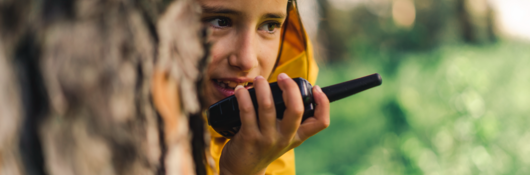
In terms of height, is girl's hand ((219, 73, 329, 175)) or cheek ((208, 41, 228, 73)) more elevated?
cheek ((208, 41, 228, 73))

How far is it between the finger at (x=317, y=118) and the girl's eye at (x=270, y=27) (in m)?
0.46

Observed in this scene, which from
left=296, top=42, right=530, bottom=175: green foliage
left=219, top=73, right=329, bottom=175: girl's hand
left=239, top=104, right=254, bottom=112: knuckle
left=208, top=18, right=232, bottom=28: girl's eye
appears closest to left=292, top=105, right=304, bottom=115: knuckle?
left=219, top=73, right=329, bottom=175: girl's hand

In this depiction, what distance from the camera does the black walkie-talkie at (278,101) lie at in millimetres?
856

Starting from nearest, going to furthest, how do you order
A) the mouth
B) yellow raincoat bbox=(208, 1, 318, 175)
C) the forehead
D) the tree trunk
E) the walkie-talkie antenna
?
the tree trunk, the walkie-talkie antenna, the forehead, the mouth, yellow raincoat bbox=(208, 1, 318, 175)

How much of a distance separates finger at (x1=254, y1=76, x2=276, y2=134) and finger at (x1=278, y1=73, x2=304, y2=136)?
0.03m

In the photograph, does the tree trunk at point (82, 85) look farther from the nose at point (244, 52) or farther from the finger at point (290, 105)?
the nose at point (244, 52)

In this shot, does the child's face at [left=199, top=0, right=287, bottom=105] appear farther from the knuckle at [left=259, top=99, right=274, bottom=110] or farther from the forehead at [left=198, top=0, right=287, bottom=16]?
the knuckle at [left=259, top=99, right=274, bottom=110]

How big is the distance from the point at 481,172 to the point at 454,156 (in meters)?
0.30

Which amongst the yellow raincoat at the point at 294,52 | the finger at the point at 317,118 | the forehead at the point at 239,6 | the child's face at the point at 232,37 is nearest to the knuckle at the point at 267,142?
the finger at the point at 317,118

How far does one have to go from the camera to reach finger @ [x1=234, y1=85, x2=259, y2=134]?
0.82 meters

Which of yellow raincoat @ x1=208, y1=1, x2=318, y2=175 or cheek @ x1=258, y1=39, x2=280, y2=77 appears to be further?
yellow raincoat @ x1=208, y1=1, x2=318, y2=175

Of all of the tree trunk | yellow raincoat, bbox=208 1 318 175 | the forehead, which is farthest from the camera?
yellow raincoat, bbox=208 1 318 175

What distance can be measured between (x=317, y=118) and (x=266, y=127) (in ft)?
0.53

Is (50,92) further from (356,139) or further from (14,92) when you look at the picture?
(356,139)
